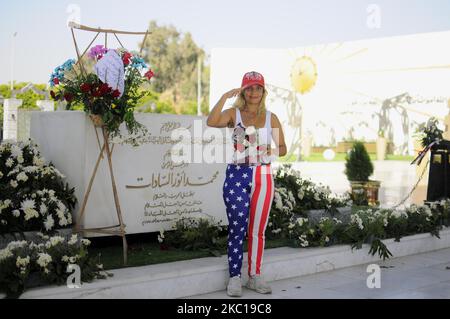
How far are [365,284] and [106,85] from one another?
114 inches

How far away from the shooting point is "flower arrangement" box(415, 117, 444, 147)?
856 centimetres

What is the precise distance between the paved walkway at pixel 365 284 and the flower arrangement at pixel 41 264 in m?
0.98

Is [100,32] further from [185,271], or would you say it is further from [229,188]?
[185,271]

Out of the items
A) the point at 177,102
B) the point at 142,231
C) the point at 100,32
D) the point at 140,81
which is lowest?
the point at 142,231

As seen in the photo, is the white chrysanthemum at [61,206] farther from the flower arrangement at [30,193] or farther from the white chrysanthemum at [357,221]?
the white chrysanthemum at [357,221]

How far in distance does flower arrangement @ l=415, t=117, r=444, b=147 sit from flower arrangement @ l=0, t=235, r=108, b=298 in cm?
591

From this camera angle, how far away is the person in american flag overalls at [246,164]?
4.50 m

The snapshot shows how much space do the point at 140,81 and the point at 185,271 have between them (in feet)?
5.45

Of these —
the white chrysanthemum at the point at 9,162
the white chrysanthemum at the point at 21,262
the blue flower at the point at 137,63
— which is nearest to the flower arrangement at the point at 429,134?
the blue flower at the point at 137,63

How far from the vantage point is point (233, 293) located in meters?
4.61

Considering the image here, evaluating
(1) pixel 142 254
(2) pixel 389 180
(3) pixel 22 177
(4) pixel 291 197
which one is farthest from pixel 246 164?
(2) pixel 389 180

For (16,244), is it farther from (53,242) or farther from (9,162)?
(9,162)

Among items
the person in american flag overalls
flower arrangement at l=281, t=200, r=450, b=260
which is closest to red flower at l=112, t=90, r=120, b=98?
the person in american flag overalls
